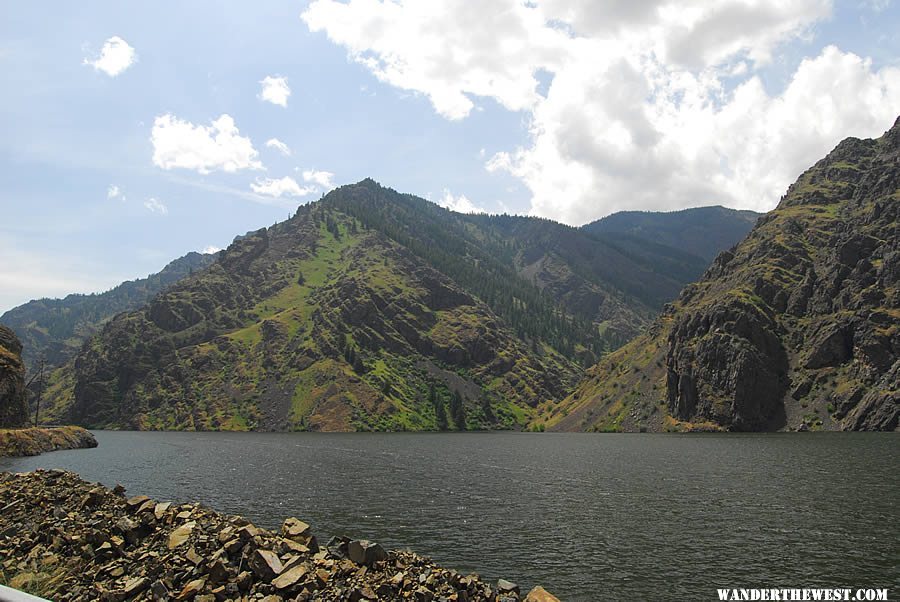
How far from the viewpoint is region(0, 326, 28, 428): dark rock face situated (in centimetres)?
15612

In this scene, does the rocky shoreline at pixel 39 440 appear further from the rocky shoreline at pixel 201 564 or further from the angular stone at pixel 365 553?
the angular stone at pixel 365 553

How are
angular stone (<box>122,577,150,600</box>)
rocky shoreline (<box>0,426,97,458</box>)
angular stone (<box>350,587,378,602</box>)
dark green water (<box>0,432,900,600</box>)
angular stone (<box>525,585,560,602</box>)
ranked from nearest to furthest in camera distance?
angular stone (<box>350,587,378,602</box>)
angular stone (<box>122,577,150,600</box>)
angular stone (<box>525,585,560,602</box>)
dark green water (<box>0,432,900,600</box>)
rocky shoreline (<box>0,426,97,458</box>)

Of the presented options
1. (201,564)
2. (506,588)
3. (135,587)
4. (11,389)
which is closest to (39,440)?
(11,389)

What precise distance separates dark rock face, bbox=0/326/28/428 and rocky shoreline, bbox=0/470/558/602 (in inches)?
5712

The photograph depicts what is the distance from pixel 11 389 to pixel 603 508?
167835mm

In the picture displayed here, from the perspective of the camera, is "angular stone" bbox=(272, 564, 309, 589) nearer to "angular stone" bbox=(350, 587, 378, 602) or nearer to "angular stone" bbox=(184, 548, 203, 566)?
"angular stone" bbox=(350, 587, 378, 602)

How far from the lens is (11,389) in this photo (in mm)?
158250

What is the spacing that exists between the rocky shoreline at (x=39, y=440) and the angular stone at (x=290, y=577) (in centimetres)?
15272

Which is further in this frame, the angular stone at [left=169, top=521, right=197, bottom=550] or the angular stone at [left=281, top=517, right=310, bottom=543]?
the angular stone at [left=281, top=517, right=310, bottom=543]

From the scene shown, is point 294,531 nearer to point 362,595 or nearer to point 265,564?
point 265,564

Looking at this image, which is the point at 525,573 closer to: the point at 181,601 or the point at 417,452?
the point at 181,601

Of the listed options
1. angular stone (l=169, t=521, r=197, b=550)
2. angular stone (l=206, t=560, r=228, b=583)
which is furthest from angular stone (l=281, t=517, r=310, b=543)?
angular stone (l=169, t=521, r=197, b=550)

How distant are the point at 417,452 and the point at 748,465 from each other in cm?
8657

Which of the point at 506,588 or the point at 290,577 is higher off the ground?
the point at 290,577
